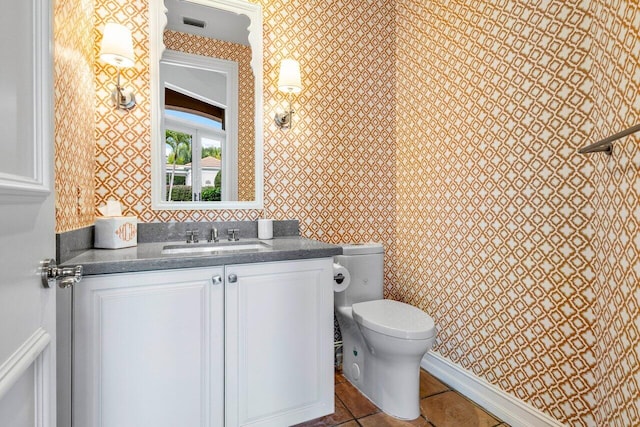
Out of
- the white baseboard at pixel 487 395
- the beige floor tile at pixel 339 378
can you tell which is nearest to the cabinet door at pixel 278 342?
the beige floor tile at pixel 339 378

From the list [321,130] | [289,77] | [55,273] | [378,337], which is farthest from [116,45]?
[378,337]

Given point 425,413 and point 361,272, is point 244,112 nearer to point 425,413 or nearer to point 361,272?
point 361,272

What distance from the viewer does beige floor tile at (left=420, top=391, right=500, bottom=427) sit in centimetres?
168

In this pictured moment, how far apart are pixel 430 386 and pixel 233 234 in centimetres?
145

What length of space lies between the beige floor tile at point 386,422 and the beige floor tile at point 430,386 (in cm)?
24

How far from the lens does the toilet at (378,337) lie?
5.40 feet

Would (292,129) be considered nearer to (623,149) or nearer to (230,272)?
(230,272)

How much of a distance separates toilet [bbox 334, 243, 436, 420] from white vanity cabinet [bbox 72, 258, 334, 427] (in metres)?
0.28

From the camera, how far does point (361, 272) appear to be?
2160 mm

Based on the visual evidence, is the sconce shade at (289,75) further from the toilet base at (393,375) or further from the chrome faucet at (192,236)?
the toilet base at (393,375)

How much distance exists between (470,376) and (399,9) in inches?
95.3

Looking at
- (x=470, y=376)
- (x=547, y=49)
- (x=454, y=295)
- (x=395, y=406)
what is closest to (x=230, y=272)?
(x=395, y=406)

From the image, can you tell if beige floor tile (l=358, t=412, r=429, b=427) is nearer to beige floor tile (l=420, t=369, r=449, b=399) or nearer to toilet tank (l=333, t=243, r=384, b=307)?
beige floor tile (l=420, t=369, r=449, b=399)

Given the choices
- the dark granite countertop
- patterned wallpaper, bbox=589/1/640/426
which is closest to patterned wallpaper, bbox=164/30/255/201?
the dark granite countertop
